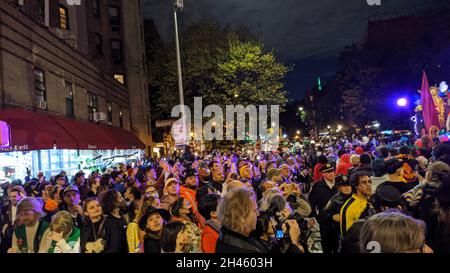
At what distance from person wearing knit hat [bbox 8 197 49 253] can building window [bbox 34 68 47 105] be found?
952cm

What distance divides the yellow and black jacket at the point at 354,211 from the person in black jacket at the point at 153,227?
6.96ft

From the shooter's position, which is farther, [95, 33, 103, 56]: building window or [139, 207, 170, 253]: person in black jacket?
[95, 33, 103, 56]: building window

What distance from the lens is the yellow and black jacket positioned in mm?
4742

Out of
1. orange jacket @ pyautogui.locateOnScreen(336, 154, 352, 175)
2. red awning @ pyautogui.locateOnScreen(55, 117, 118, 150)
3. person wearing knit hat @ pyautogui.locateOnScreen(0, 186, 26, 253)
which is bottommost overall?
person wearing knit hat @ pyautogui.locateOnScreen(0, 186, 26, 253)

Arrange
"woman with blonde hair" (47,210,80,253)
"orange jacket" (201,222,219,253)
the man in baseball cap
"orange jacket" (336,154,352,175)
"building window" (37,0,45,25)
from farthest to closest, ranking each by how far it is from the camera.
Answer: "building window" (37,0,45,25)
"orange jacket" (336,154,352,175)
the man in baseball cap
"woman with blonde hair" (47,210,80,253)
"orange jacket" (201,222,219,253)

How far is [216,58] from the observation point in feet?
98.6

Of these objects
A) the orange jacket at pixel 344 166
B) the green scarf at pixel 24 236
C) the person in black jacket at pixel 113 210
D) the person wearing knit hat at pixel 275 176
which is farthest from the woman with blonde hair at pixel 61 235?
the orange jacket at pixel 344 166

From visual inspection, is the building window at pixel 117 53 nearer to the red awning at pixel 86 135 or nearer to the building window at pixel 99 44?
the building window at pixel 99 44

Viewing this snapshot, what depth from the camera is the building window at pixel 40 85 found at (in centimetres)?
1378

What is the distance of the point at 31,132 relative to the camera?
1072 cm

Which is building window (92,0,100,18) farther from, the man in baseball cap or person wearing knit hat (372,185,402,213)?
person wearing knit hat (372,185,402,213)

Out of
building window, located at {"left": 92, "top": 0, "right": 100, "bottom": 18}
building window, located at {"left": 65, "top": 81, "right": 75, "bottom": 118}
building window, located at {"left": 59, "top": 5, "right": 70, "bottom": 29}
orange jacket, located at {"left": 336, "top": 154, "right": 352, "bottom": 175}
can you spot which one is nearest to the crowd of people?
orange jacket, located at {"left": 336, "top": 154, "right": 352, "bottom": 175}

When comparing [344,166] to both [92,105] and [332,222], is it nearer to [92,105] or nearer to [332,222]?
[332,222]

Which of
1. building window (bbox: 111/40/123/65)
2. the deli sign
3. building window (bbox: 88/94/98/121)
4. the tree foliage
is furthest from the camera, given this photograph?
building window (bbox: 111/40/123/65)
